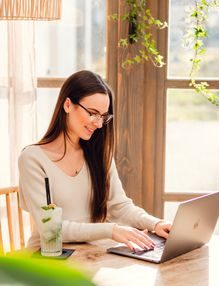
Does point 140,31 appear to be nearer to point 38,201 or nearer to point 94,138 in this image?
point 94,138

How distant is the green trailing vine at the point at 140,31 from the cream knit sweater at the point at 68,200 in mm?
896

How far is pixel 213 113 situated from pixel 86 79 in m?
1.14

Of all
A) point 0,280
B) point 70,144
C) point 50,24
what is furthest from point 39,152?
point 0,280

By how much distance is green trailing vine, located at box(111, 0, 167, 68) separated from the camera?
113 inches

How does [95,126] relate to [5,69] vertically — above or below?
below

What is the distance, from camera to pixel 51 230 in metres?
1.69

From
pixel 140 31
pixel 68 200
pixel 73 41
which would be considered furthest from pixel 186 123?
pixel 68 200

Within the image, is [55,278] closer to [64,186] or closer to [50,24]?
[64,186]

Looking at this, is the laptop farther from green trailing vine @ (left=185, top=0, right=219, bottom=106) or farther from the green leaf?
the green leaf

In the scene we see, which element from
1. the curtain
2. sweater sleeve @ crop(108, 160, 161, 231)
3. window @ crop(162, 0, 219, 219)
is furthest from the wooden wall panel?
sweater sleeve @ crop(108, 160, 161, 231)

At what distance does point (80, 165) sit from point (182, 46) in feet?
3.72

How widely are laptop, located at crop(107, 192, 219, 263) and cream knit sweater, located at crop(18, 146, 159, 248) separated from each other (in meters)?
0.13

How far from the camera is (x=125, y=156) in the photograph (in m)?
3.03

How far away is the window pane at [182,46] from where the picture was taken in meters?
3.03
